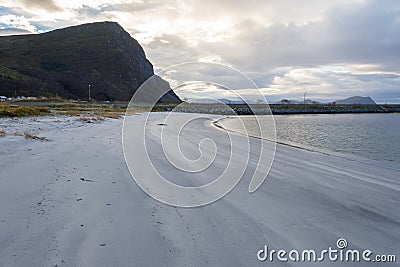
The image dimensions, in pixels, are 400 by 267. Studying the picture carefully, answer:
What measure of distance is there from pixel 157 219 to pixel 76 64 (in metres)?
119

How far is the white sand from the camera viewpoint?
3.43m

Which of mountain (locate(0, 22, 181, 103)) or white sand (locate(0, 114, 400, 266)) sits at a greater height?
mountain (locate(0, 22, 181, 103))

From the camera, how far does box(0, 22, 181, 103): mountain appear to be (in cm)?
8681

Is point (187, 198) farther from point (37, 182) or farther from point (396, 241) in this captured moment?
point (396, 241)

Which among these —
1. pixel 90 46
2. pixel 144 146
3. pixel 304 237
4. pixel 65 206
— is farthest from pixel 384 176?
pixel 90 46

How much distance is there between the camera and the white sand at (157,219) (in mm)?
3426

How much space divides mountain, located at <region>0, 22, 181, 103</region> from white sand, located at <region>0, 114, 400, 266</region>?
3125 inches

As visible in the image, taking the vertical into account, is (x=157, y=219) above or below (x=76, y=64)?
below

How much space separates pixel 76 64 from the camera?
112 meters

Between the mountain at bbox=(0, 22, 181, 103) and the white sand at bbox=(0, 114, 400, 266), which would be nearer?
the white sand at bbox=(0, 114, 400, 266)

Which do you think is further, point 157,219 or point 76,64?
point 76,64

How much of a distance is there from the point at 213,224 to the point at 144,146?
7221mm

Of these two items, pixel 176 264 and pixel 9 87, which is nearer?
pixel 176 264

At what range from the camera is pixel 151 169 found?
7.64 metres
